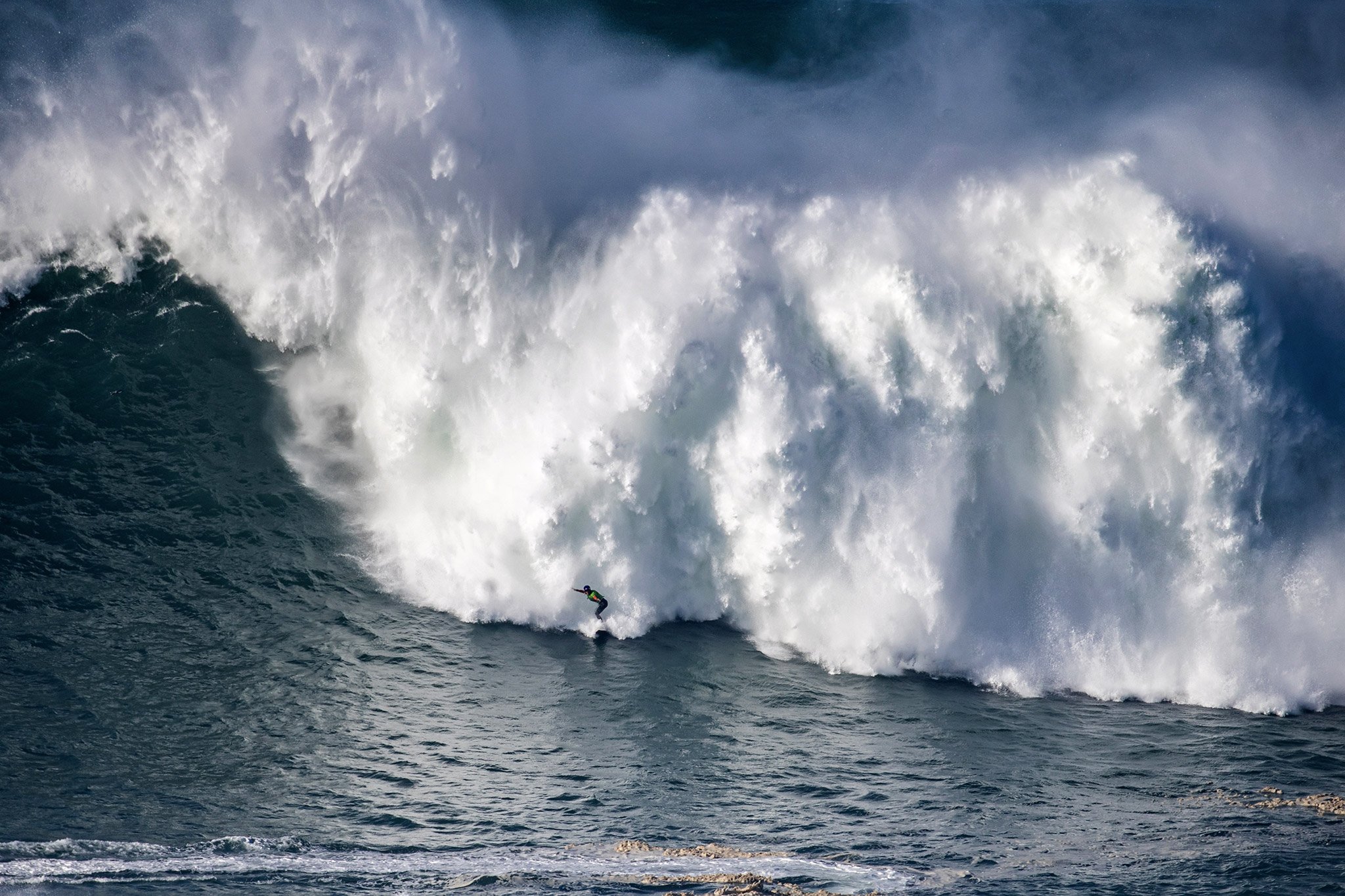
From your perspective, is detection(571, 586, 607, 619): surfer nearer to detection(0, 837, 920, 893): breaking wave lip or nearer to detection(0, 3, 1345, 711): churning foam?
detection(0, 3, 1345, 711): churning foam

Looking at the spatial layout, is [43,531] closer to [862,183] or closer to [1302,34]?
[862,183]

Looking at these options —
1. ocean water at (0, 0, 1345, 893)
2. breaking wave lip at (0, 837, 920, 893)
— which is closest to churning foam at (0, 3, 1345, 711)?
ocean water at (0, 0, 1345, 893)

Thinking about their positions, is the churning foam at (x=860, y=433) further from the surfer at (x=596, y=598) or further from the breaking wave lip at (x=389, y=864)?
the breaking wave lip at (x=389, y=864)

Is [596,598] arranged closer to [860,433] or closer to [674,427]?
[674,427]

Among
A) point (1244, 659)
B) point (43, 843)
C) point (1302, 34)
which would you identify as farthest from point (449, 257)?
point (1302, 34)

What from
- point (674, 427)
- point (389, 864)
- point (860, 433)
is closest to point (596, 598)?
point (674, 427)
